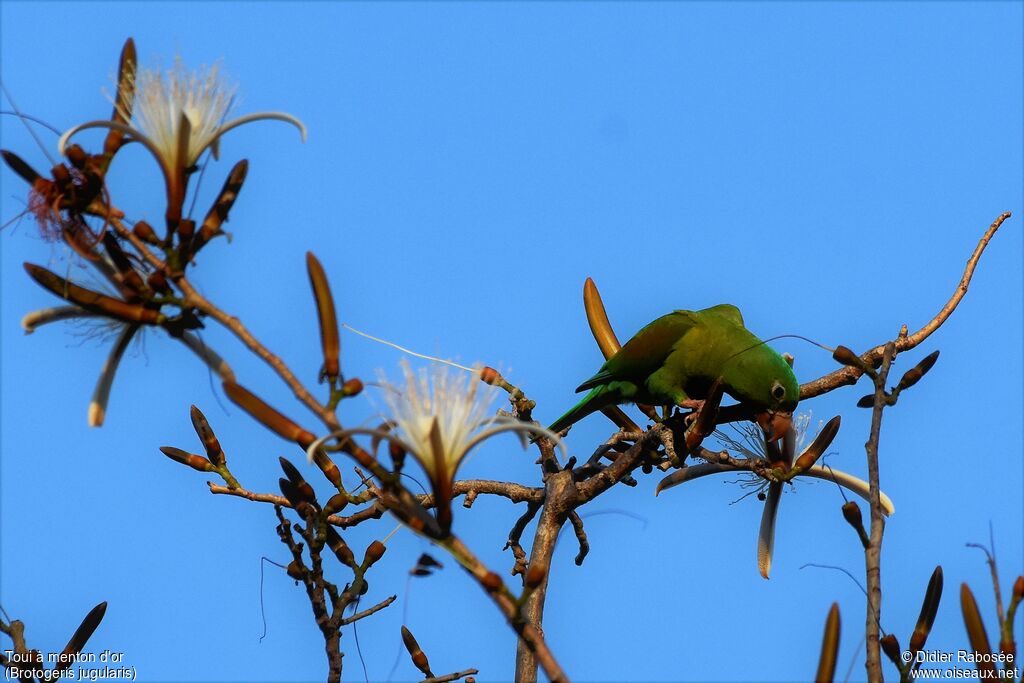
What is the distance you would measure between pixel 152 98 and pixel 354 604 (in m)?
1.67

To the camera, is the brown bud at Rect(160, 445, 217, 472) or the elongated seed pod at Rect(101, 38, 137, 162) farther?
the brown bud at Rect(160, 445, 217, 472)

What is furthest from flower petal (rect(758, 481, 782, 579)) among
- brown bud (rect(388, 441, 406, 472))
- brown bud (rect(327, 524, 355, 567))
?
brown bud (rect(388, 441, 406, 472))

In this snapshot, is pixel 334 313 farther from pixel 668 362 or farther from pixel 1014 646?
pixel 668 362

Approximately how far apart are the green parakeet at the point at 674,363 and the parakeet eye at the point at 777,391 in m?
0.27

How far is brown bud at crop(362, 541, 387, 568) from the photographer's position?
12.5 feet

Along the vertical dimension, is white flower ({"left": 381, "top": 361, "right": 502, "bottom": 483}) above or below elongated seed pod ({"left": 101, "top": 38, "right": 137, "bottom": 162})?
below

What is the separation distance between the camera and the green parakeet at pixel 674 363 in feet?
21.8

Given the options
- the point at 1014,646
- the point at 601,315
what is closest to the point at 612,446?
the point at 601,315

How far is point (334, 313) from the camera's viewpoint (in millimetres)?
2896

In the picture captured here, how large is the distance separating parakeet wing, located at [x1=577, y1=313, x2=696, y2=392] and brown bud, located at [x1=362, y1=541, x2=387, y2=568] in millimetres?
2897

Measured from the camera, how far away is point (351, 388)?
2.92 meters

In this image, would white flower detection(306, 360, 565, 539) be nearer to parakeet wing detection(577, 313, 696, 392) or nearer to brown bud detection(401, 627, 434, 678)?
brown bud detection(401, 627, 434, 678)

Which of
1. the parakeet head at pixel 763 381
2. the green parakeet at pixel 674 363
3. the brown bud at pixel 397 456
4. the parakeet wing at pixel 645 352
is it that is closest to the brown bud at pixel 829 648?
the brown bud at pixel 397 456

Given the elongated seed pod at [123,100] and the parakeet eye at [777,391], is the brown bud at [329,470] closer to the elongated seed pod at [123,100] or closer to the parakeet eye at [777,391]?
the elongated seed pod at [123,100]
